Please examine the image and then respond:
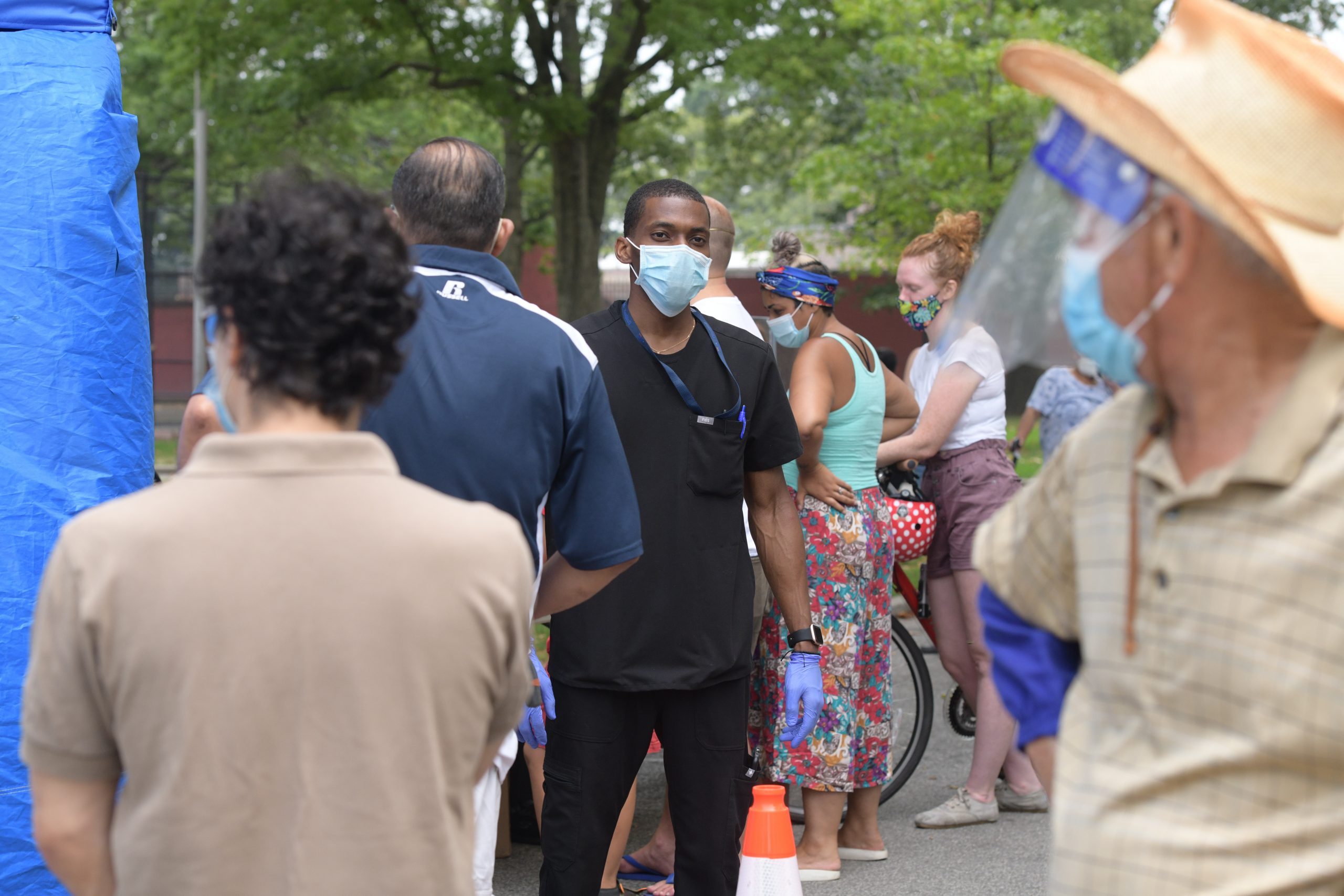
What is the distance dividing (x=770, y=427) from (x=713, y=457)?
24 centimetres

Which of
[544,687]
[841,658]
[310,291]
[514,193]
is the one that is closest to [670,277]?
[544,687]

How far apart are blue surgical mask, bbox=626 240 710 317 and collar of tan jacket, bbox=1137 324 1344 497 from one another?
2089mm

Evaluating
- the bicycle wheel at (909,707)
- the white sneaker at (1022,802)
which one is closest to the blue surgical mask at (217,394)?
the bicycle wheel at (909,707)

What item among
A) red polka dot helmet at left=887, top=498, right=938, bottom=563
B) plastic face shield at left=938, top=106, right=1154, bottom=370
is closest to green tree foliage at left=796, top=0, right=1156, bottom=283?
red polka dot helmet at left=887, top=498, right=938, bottom=563

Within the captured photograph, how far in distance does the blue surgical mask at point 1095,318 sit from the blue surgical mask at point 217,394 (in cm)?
104

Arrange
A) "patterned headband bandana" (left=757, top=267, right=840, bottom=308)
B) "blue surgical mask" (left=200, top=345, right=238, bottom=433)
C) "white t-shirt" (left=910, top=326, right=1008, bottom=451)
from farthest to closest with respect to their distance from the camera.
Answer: "white t-shirt" (left=910, top=326, right=1008, bottom=451) < "patterned headband bandana" (left=757, top=267, right=840, bottom=308) < "blue surgical mask" (left=200, top=345, right=238, bottom=433)

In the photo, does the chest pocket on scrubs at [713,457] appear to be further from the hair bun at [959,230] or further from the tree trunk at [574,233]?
the tree trunk at [574,233]

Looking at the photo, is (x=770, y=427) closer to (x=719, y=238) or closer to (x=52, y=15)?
(x=719, y=238)

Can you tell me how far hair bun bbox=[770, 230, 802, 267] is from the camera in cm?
509

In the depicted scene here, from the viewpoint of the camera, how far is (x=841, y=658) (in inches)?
175

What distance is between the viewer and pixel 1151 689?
155 cm

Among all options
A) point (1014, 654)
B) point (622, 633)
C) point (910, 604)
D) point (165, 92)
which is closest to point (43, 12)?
point (622, 633)

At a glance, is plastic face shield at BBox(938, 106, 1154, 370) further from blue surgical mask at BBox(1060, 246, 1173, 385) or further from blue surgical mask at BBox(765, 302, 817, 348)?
blue surgical mask at BBox(765, 302, 817, 348)

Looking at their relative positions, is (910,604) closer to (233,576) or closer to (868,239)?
(233,576)
